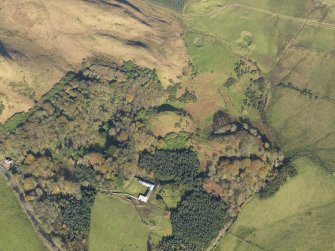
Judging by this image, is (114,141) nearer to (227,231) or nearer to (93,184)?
(93,184)

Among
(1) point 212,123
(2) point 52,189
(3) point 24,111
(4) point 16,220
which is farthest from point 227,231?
(3) point 24,111

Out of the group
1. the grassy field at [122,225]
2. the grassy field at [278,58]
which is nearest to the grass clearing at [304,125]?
the grassy field at [278,58]

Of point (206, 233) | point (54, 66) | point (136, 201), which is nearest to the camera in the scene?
point (206, 233)

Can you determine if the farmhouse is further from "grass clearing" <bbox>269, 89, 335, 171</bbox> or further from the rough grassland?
"grass clearing" <bbox>269, 89, 335, 171</bbox>

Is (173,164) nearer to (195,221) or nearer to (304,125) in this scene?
(195,221)

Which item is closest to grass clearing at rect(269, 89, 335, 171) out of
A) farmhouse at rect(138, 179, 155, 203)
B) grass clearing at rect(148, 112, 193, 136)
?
grass clearing at rect(148, 112, 193, 136)

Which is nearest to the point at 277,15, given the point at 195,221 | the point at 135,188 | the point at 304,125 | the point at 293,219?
the point at 304,125
